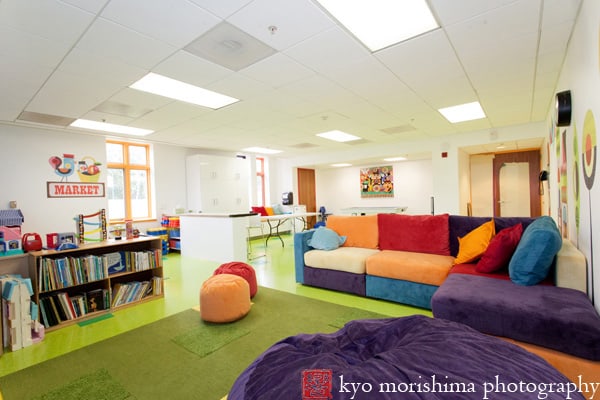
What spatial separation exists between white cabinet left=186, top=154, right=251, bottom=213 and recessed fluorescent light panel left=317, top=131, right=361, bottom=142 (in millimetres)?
2648

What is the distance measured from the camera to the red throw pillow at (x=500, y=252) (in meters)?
2.49

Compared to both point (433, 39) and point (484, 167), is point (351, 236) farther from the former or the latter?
point (484, 167)

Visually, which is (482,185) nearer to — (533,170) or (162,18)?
(533,170)

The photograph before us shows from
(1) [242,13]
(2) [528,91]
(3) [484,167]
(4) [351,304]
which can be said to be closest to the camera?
(1) [242,13]

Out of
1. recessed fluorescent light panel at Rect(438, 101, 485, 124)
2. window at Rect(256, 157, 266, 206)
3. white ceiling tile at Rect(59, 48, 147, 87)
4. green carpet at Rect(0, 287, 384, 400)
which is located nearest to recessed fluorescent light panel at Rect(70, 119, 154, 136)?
white ceiling tile at Rect(59, 48, 147, 87)

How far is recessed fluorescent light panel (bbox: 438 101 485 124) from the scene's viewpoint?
4.52 meters

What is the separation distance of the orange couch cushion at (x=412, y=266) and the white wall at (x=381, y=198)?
6270 millimetres

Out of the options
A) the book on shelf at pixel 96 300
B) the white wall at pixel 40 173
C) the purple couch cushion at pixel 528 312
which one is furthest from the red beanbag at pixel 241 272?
the white wall at pixel 40 173

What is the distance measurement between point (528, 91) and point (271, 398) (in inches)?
191

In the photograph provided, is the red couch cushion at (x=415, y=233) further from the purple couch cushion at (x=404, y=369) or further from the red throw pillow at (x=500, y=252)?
the purple couch cushion at (x=404, y=369)

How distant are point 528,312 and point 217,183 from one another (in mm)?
6619

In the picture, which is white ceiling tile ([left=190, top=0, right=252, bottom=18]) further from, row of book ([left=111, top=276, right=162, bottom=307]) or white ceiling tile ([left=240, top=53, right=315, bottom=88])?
row of book ([left=111, top=276, right=162, bottom=307])

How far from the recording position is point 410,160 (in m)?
9.09

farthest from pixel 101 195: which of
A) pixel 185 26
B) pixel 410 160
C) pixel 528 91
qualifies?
pixel 410 160
